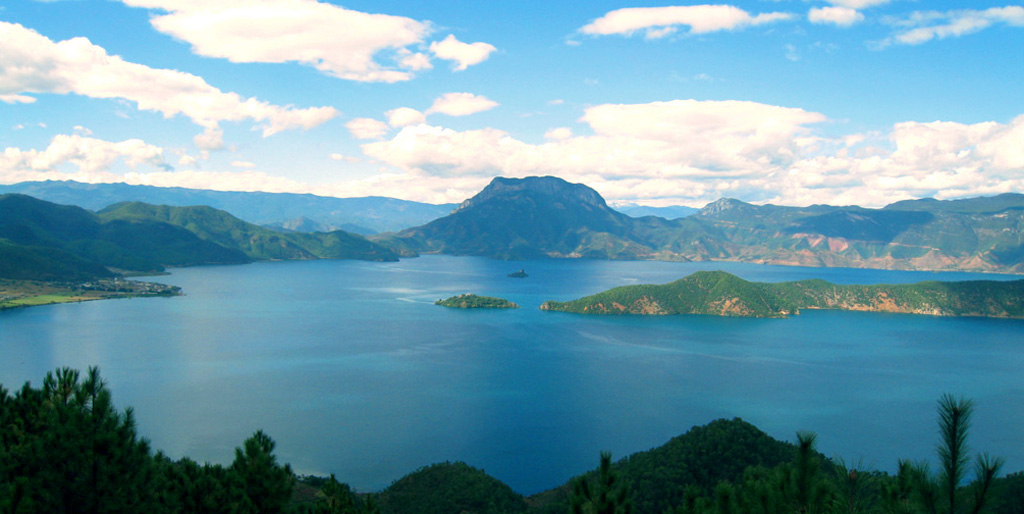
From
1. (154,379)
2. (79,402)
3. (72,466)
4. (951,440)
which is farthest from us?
(154,379)

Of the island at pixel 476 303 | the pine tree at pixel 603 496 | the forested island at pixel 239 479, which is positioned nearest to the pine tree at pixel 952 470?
the forested island at pixel 239 479

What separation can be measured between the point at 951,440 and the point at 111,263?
235m

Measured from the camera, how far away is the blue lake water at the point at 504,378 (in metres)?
55.0

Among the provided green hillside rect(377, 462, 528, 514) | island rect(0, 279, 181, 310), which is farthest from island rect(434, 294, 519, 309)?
green hillside rect(377, 462, 528, 514)

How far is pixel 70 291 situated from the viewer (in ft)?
463

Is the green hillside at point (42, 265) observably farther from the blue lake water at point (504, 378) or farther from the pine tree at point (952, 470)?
the pine tree at point (952, 470)

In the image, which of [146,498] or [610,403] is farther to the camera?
[610,403]

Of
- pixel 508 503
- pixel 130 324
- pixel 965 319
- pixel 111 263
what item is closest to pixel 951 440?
pixel 508 503

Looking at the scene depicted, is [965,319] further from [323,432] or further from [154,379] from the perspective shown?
[154,379]

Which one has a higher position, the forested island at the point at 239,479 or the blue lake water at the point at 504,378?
the forested island at the point at 239,479

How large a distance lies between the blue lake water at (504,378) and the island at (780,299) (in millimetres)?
7273

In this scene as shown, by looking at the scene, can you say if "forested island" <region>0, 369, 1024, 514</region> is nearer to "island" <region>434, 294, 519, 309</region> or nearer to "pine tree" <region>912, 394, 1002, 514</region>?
"pine tree" <region>912, 394, 1002, 514</region>

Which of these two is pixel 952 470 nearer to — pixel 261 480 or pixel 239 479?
pixel 261 480

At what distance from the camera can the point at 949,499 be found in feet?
26.5
